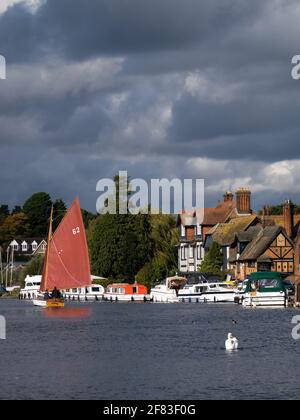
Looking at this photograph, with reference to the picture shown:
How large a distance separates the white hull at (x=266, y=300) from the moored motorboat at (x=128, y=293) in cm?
3322

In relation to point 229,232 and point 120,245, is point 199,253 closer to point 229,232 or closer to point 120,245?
point 229,232

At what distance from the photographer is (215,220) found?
644 ft

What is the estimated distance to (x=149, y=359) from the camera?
71312 mm

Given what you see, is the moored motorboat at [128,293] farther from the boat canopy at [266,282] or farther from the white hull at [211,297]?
the boat canopy at [266,282]

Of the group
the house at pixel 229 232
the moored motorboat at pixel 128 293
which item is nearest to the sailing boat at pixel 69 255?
the moored motorboat at pixel 128 293

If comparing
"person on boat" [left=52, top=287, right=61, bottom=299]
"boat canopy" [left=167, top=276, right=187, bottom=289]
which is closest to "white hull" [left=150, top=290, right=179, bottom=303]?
"boat canopy" [left=167, top=276, right=187, bottom=289]

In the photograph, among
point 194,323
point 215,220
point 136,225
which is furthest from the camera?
point 215,220

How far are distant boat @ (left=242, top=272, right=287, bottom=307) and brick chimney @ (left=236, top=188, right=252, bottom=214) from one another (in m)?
47.0

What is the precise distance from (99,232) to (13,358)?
11357cm

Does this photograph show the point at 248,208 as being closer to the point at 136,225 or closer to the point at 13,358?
the point at 136,225

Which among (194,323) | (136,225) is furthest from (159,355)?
(136,225)
